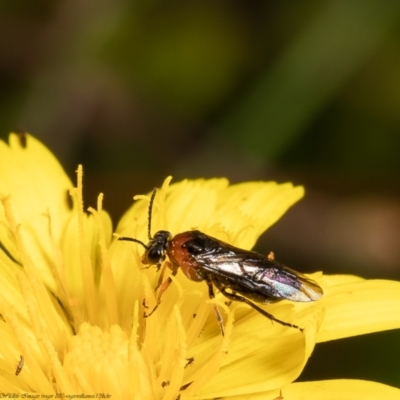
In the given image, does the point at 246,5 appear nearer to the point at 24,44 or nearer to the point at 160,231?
the point at 24,44

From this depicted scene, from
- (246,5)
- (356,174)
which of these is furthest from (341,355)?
(246,5)

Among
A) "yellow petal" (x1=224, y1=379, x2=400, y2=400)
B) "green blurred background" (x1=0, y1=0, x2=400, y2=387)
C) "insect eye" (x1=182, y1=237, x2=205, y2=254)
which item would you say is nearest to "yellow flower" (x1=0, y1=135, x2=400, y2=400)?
"yellow petal" (x1=224, y1=379, x2=400, y2=400)

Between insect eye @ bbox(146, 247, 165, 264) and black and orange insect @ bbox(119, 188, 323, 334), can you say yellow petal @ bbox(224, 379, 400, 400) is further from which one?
insect eye @ bbox(146, 247, 165, 264)

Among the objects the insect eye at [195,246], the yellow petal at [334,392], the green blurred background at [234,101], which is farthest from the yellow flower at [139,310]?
the green blurred background at [234,101]

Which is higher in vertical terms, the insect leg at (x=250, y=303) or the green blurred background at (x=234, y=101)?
the green blurred background at (x=234, y=101)

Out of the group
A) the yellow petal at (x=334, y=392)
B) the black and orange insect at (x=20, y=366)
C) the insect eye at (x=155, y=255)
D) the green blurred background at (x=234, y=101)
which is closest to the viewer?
the yellow petal at (x=334, y=392)

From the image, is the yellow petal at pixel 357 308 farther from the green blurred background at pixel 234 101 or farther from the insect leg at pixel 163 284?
the green blurred background at pixel 234 101

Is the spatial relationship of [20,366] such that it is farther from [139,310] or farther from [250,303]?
[250,303]

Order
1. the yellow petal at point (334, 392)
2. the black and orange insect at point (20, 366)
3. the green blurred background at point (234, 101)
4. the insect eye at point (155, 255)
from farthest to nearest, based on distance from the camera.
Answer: the green blurred background at point (234, 101), the insect eye at point (155, 255), the black and orange insect at point (20, 366), the yellow petal at point (334, 392)
